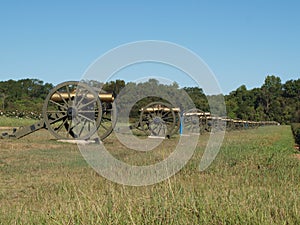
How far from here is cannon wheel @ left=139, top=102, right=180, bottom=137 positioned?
2322 cm

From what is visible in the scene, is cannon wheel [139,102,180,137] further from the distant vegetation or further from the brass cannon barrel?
the distant vegetation

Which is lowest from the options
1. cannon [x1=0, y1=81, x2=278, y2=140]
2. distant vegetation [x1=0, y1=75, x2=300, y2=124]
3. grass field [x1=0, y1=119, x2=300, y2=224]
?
grass field [x1=0, y1=119, x2=300, y2=224]

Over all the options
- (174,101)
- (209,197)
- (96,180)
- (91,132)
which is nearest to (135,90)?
(91,132)

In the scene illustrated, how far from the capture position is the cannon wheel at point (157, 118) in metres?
23.2

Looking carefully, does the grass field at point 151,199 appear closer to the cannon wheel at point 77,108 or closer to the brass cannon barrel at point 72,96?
the cannon wheel at point 77,108

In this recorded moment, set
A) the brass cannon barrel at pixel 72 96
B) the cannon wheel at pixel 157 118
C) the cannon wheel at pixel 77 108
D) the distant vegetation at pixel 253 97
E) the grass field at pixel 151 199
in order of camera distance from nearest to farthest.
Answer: the grass field at pixel 151 199, the cannon wheel at pixel 77 108, the brass cannon barrel at pixel 72 96, the cannon wheel at pixel 157 118, the distant vegetation at pixel 253 97

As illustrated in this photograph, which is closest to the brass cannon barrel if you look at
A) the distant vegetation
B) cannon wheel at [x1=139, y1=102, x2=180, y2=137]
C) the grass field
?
the grass field

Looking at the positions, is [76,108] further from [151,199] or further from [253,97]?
[253,97]

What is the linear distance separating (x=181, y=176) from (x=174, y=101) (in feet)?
62.5

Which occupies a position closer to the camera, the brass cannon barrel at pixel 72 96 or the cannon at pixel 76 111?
the cannon at pixel 76 111

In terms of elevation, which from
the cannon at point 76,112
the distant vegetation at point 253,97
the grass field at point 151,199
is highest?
the distant vegetation at point 253,97

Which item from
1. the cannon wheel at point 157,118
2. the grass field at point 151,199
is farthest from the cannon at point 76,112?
the cannon wheel at point 157,118

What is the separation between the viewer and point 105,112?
1588cm

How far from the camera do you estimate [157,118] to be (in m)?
23.2
